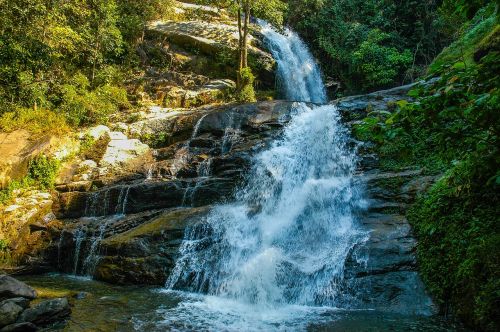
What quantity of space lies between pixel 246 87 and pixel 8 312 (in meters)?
14.4

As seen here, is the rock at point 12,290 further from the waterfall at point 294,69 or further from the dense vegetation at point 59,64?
the waterfall at point 294,69

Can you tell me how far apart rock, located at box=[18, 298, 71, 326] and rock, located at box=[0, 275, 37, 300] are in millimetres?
840

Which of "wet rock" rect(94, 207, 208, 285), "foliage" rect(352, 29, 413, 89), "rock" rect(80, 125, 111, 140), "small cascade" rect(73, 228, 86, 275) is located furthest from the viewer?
"foliage" rect(352, 29, 413, 89)

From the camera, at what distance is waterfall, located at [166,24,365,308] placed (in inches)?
293

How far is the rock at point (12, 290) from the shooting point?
21.4ft

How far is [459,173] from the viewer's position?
6402mm

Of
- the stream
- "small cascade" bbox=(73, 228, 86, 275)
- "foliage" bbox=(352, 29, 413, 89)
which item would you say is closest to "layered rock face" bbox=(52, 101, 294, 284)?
"small cascade" bbox=(73, 228, 86, 275)

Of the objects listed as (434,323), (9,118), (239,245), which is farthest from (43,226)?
(434,323)

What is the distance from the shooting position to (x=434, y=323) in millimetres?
5754

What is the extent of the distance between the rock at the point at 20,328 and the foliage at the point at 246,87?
13.9 metres

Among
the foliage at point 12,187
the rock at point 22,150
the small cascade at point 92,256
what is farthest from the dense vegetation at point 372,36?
the foliage at point 12,187

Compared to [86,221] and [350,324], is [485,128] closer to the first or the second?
[350,324]

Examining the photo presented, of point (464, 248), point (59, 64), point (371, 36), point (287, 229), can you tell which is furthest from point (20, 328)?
point (371, 36)

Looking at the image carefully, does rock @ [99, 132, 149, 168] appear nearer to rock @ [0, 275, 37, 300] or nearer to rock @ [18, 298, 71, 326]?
rock @ [0, 275, 37, 300]
